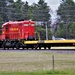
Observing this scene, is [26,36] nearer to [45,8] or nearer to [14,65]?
[14,65]

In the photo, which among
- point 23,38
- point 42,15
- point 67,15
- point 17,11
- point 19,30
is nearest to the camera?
point 23,38

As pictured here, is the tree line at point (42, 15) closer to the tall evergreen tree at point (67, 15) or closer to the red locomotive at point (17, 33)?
the tall evergreen tree at point (67, 15)

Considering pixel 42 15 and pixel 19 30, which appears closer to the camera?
pixel 19 30

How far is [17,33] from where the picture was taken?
138 feet

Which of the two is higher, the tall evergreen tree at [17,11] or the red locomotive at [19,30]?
the tall evergreen tree at [17,11]

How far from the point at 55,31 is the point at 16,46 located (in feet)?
165

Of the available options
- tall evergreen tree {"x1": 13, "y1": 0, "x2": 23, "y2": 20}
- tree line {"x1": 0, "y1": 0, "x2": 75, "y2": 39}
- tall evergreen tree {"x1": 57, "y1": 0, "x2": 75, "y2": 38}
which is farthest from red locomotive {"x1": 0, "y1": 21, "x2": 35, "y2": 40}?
tall evergreen tree {"x1": 57, "y1": 0, "x2": 75, "y2": 38}

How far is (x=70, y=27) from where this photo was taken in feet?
286

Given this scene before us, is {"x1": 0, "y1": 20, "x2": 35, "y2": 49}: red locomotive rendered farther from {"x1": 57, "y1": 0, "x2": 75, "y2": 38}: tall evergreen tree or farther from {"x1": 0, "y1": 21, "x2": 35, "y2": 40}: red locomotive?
{"x1": 57, "y1": 0, "x2": 75, "y2": 38}: tall evergreen tree

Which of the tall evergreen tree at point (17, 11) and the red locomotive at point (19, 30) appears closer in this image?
the red locomotive at point (19, 30)

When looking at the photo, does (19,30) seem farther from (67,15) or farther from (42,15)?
(67,15)

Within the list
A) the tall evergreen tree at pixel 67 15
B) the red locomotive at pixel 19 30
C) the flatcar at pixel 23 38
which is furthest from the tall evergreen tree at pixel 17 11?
the flatcar at pixel 23 38

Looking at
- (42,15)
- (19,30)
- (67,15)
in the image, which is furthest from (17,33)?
(67,15)

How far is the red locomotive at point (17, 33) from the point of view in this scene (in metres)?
40.7
